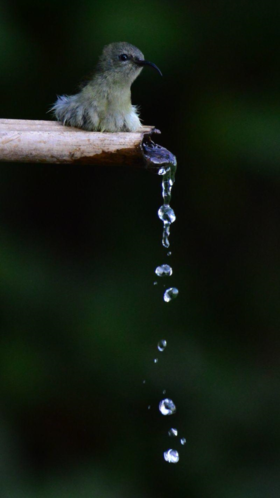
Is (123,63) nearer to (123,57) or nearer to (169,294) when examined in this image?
(123,57)

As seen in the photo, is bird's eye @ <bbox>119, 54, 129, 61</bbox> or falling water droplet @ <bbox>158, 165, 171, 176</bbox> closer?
falling water droplet @ <bbox>158, 165, 171, 176</bbox>

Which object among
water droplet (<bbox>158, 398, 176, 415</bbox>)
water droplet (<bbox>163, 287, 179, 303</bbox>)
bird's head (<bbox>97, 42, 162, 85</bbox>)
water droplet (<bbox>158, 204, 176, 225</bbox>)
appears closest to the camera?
water droplet (<bbox>158, 204, 176, 225</bbox>)

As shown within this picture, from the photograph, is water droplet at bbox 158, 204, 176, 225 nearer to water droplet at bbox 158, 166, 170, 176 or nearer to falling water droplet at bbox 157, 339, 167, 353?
water droplet at bbox 158, 166, 170, 176

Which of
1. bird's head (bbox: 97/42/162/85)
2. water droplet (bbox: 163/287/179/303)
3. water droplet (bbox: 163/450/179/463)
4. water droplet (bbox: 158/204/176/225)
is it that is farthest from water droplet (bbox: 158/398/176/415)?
bird's head (bbox: 97/42/162/85)

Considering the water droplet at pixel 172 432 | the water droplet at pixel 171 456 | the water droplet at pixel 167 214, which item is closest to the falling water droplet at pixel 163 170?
the water droplet at pixel 167 214

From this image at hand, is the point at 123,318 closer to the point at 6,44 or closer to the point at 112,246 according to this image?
the point at 112,246

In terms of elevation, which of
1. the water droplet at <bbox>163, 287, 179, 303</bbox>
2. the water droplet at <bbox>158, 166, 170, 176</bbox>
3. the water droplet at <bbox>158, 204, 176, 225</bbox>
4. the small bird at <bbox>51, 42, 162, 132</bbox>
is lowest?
the water droplet at <bbox>163, 287, 179, 303</bbox>

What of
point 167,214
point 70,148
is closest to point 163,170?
point 70,148
